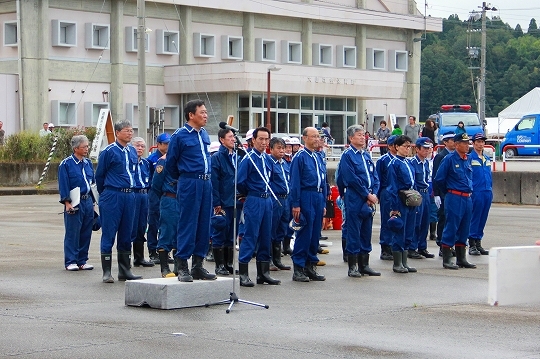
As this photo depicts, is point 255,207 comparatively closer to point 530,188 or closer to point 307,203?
point 307,203

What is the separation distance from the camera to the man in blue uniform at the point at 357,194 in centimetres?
1424

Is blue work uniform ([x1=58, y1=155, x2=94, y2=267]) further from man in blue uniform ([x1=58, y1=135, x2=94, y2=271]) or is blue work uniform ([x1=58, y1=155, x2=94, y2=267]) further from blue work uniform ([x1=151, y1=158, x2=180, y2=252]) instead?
blue work uniform ([x1=151, y1=158, x2=180, y2=252])

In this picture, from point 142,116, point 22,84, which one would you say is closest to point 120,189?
point 142,116

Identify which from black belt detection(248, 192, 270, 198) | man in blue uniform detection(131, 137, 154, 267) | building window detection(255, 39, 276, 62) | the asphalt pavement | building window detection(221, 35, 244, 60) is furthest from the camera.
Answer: building window detection(255, 39, 276, 62)

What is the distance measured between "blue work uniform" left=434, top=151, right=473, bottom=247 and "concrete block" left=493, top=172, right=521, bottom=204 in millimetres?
15246

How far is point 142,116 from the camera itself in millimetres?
32281

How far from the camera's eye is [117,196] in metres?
13.7

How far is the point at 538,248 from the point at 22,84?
46.4 meters

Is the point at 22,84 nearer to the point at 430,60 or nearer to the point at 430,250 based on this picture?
the point at 430,250

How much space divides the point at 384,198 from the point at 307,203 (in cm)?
223

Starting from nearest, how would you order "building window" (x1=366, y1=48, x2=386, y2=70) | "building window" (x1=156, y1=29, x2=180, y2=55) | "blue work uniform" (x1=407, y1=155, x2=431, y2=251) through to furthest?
"blue work uniform" (x1=407, y1=155, x2=431, y2=251) → "building window" (x1=156, y1=29, x2=180, y2=55) → "building window" (x1=366, y1=48, x2=386, y2=70)

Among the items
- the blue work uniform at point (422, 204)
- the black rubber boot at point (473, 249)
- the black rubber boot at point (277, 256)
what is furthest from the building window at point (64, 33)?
the black rubber boot at point (277, 256)

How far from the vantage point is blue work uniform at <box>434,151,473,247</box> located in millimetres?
15586

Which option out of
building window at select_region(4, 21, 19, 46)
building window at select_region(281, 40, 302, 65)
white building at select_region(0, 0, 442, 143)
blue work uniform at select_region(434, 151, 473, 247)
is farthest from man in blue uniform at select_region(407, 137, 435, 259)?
building window at select_region(281, 40, 302, 65)
